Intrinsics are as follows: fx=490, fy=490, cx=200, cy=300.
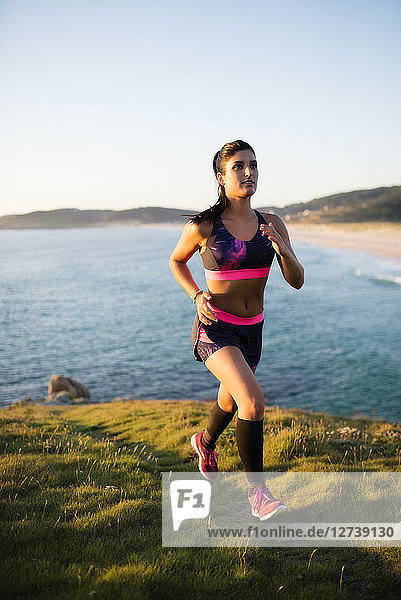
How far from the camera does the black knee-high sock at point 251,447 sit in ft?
14.4

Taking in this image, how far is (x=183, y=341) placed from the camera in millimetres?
36594

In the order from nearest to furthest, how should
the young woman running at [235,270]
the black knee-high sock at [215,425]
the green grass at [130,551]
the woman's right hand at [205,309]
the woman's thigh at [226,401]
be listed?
the green grass at [130,551], the young woman running at [235,270], the woman's right hand at [205,309], the woman's thigh at [226,401], the black knee-high sock at [215,425]

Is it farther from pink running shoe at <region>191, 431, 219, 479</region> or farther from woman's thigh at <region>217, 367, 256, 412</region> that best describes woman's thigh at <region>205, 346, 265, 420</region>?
pink running shoe at <region>191, 431, 219, 479</region>

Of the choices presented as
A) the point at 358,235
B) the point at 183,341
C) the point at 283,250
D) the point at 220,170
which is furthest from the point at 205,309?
the point at 358,235

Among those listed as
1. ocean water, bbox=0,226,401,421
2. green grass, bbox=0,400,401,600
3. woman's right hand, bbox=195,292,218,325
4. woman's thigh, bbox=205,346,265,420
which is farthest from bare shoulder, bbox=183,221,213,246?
ocean water, bbox=0,226,401,421

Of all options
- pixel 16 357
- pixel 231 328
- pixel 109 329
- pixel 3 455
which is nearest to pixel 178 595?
pixel 231 328

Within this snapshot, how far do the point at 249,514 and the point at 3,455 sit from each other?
133 inches

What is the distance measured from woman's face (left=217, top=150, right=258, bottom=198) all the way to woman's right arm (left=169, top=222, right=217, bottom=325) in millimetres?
488

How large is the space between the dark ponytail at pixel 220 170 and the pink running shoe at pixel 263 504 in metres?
2.57

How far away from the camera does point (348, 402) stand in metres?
21.4

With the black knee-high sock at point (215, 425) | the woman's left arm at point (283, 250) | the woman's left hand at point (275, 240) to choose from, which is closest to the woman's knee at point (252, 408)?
the black knee-high sock at point (215, 425)

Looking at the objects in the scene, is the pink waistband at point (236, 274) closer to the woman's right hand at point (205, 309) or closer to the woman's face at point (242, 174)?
the woman's right hand at point (205, 309)

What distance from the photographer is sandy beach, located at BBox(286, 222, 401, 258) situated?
104m

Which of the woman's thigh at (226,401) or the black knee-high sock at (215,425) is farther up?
the woman's thigh at (226,401)
